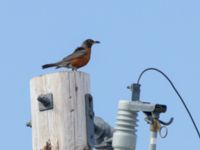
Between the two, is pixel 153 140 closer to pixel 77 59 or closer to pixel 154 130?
pixel 154 130

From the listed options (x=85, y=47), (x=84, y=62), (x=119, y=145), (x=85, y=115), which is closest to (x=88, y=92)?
(x=85, y=115)

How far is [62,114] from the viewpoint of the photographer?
21.7 ft

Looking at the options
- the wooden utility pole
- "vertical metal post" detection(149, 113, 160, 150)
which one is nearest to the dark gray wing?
the wooden utility pole

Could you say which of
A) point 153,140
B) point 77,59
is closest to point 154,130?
point 153,140

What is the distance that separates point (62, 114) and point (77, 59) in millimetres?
5208

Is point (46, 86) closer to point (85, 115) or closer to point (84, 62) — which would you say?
point (85, 115)

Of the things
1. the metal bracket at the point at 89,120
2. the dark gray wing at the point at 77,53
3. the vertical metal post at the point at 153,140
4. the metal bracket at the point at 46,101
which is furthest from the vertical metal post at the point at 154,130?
the dark gray wing at the point at 77,53

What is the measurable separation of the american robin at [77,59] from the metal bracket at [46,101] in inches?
147

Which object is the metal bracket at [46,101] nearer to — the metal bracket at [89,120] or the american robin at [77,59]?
the metal bracket at [89,120]

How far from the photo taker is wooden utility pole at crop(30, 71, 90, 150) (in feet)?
21.6

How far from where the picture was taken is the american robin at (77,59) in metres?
11.1

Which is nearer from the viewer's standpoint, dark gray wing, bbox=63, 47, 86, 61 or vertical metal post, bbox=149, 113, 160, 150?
vertical metal post, bbox=149, 113, 160, 150

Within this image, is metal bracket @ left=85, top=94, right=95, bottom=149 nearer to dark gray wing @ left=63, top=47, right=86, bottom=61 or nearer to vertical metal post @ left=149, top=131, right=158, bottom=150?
vertical metal post @ left=149, top=131, right=158, bottom=150

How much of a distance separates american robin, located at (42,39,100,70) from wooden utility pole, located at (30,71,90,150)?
371 centimetres
